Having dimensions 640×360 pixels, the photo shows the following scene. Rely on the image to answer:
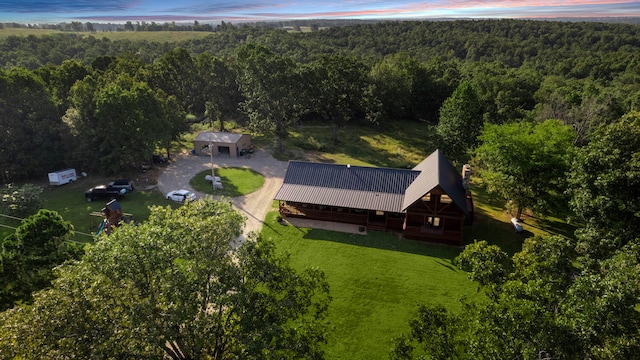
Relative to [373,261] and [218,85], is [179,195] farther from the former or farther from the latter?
[218,85]

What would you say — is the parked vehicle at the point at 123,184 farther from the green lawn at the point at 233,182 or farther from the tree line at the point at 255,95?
the green lawn at the point at 233,182

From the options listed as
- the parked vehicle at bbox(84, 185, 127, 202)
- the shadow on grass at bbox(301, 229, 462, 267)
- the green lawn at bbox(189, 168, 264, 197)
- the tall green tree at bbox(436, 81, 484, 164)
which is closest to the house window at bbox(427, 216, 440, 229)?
the shadow on grass at bbox(301, 229, 462, 267)

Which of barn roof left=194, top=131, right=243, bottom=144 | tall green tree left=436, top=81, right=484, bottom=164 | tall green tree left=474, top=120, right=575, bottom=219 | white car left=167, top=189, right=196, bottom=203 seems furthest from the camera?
barn roof left=194, top=131, right=243, bottom=144

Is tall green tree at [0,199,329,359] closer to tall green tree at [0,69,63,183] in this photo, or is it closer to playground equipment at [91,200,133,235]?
playground equipment at [91,200,133,235]

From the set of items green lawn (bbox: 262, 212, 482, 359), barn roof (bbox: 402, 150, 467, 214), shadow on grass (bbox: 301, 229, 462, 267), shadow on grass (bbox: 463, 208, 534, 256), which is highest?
barn roof (bbox: 402, 150, 467, 214)

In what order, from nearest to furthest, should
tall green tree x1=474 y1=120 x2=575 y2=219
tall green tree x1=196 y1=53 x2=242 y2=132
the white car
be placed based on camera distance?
tall green tree x1=474 y1=120 x2=575 y2=219 < the white car < tall green tree x1=196 y1=53 x2=242 y2=132

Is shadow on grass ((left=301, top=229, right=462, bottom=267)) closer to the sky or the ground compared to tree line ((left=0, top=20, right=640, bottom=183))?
closer to the ground

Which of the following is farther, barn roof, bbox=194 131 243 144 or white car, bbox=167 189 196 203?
barn roof, bbox=194 131 243 144

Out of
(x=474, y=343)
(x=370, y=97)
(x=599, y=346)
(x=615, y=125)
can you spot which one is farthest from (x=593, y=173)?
(x=370, y=97)
